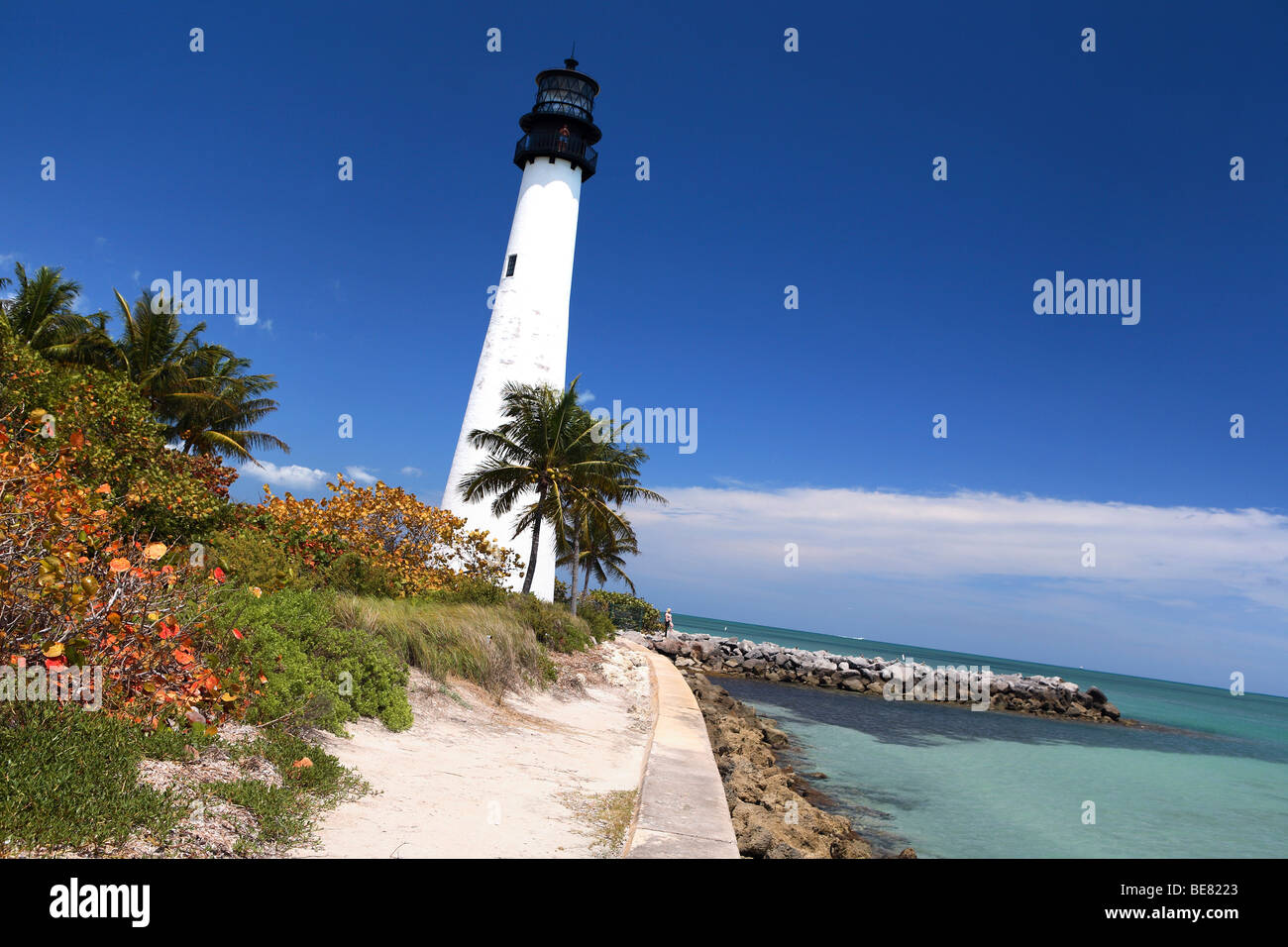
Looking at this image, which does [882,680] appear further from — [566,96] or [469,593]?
[566,96]

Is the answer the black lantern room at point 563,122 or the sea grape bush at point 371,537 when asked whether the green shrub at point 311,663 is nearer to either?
the sea grape bush at point 371,537

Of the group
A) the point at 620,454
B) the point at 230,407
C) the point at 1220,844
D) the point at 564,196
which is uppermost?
the point at 564,196

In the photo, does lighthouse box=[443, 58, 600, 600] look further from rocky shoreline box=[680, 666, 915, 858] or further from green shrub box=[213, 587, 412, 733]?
green shrub box=[213, 587, 412, 733]

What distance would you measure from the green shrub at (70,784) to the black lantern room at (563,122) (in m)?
25.0

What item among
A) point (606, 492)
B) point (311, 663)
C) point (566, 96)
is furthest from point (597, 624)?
point (566, 96)

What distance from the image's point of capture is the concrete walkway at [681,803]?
15.9ft

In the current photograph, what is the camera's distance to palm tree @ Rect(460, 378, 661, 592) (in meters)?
21.0

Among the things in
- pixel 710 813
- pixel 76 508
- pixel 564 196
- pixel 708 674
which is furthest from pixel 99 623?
pixel 708 674

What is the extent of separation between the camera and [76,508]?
5.56m

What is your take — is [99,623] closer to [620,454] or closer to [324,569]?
[324,569]

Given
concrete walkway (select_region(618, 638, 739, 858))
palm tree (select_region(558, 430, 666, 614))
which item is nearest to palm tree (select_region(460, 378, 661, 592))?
palm tree (select_region(558, 430, 666, 614))

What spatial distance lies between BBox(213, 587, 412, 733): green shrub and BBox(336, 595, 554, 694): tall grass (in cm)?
58

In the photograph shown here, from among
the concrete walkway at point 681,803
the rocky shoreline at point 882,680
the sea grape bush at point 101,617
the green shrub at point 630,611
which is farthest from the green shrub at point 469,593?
the green shrub at point 630,611
